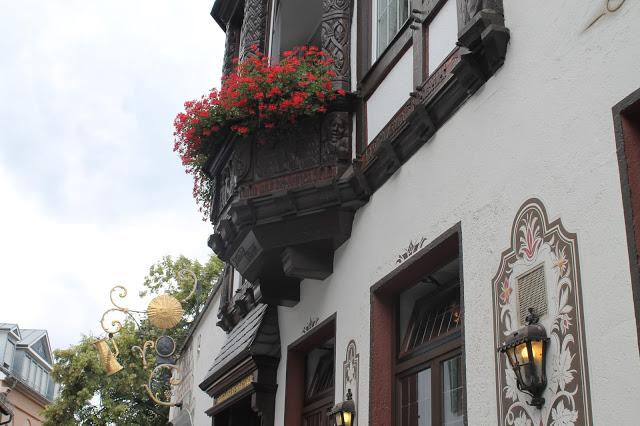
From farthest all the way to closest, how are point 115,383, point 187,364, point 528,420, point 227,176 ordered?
point 115,383, point 187,364, point 227,176, point 528,420

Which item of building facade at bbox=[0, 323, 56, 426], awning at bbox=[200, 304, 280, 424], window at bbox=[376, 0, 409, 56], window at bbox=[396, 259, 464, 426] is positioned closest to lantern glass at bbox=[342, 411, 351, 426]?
window at bbox=[396, 259, 464, 426]

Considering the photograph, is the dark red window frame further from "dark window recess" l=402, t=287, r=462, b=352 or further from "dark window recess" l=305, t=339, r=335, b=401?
"dark window recess" l=305, t=339, r=335, b=401

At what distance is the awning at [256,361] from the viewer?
9719 millimetres

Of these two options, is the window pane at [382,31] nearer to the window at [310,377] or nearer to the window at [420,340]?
the window at [420,340]

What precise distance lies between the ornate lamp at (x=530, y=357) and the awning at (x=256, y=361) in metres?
5.52

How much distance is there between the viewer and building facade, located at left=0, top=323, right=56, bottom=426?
4203 cm

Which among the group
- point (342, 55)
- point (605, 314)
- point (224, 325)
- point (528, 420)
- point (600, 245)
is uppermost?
point (342, 55)

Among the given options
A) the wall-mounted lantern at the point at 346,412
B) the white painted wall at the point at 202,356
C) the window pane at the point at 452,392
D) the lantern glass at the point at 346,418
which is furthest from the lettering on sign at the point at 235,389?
the window pane at the point at 452,392

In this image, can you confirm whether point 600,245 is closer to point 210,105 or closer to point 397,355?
point 397,355

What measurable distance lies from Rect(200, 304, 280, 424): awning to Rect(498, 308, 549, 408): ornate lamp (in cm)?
552

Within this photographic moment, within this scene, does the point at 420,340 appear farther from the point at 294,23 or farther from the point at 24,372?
the point at 24,372

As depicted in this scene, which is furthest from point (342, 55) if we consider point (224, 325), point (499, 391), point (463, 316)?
point (224, 325)

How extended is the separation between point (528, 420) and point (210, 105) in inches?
202

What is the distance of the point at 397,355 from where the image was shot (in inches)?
273
